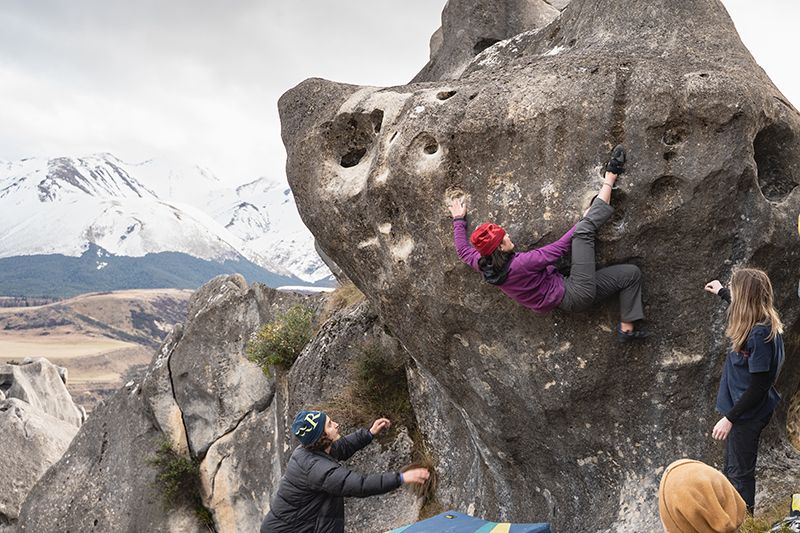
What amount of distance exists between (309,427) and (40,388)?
37.3m

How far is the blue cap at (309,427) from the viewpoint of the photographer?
25.2 ft

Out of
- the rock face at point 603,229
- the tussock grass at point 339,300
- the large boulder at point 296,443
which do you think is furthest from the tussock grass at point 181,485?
the rock face at point 603,229

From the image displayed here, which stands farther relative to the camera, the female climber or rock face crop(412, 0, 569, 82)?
rock face crop(412, 0, 569, 82)

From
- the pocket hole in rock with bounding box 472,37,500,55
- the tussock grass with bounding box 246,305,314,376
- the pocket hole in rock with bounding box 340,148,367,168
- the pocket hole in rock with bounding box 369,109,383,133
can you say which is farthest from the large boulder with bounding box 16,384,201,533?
the pocket hole in rock with bounding box 472,37,500,55

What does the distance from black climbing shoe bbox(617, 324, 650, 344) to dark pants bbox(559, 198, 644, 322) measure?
0.53ft

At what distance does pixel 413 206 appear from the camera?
9.48 meters

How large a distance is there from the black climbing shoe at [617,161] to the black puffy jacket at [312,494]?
4129 millimetres

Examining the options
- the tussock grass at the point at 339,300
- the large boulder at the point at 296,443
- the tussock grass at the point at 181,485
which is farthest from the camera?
the tussock grass at the point at 181,485

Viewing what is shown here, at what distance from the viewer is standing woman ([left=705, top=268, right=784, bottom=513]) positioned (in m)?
6.59

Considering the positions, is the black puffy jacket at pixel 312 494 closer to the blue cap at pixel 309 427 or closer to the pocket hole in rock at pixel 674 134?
the blue cap at pixel 309 427

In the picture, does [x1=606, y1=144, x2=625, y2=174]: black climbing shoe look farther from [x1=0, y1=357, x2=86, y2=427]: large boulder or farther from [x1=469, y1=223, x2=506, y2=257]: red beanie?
[x1=0, y1=357, x2=86, y2=427]: large boulder

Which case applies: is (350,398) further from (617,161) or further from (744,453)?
(744,453)

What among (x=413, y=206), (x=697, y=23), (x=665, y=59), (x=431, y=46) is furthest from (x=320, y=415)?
(x=431, y=46)

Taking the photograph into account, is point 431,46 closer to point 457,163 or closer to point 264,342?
point 264,342
